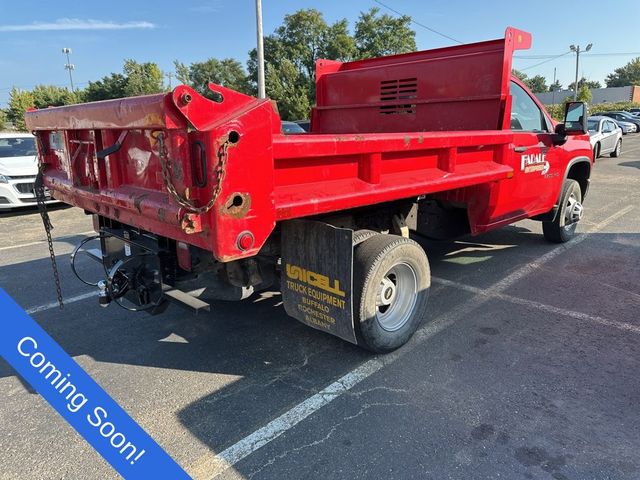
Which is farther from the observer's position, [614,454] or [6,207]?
[6,207]

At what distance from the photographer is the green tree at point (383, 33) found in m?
52.7

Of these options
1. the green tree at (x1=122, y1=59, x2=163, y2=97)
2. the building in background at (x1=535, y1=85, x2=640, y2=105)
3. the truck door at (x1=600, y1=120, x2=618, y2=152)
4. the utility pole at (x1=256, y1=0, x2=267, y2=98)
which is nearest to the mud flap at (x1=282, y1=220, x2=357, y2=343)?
the utility pole at (x1=256, y1=0, x2=267, y2=98)

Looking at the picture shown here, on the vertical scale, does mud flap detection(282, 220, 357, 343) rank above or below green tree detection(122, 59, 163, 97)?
below

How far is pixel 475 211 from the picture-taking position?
486cm

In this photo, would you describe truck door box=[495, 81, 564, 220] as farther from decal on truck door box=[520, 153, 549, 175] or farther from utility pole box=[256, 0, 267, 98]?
utility pole box=[256, 0, 267, 98]

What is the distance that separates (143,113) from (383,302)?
82.9 inches

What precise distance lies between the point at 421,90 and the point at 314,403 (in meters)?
3.81

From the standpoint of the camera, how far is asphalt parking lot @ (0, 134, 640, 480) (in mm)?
2547

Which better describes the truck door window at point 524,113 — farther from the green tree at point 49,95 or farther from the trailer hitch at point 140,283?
the green tree at point 49,95

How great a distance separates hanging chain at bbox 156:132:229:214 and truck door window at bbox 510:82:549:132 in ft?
12.2

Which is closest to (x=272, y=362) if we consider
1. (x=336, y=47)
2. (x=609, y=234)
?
(x=609, y=234)

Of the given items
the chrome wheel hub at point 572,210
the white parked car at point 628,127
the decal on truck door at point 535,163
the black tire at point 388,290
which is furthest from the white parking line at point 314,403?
the white parked car at point 628,127

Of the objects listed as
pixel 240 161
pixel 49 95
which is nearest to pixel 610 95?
pixel 49 95

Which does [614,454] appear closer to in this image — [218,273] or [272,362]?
[272,362]
